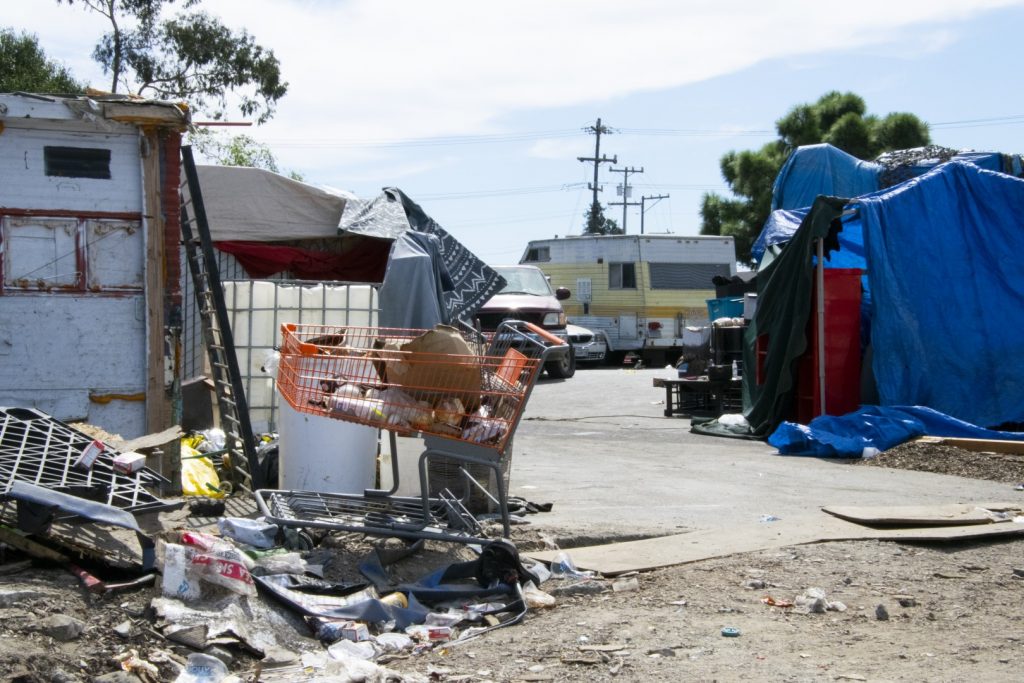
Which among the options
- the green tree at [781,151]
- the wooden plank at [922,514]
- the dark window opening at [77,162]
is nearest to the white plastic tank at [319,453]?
the dark window opening at [77,162]

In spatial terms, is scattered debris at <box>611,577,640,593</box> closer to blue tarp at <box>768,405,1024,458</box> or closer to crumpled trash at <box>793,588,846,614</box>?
crumpled trash at <box>793,588,846,614</box>

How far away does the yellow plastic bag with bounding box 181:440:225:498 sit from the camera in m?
7.19

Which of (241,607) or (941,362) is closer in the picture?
(241,607)

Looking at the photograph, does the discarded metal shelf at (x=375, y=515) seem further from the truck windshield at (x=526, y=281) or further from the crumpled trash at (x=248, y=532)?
the truck windshield at (x=526, y=281)

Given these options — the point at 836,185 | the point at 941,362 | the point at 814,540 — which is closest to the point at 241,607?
the point at 814,540

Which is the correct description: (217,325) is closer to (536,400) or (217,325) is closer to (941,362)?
(941,362)

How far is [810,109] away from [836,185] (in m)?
24.5

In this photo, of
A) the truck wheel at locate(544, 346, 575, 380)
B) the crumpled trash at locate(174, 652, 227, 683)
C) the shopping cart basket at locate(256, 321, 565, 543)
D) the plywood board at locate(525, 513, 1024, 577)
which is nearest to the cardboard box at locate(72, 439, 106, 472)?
the shopping cart basket at locate(256, 321, 565, 543)

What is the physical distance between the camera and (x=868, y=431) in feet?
34.7

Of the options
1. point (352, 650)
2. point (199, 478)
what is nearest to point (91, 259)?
point (199, 478)

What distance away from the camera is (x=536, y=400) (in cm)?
1631

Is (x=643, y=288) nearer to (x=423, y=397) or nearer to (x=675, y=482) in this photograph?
(x=675, y=482)

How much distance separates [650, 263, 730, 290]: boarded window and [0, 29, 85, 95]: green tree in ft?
48.7

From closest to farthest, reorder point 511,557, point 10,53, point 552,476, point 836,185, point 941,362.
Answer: point 511,557 → point 552,476 → point 941,362 → point 836,185 → point 10,53
